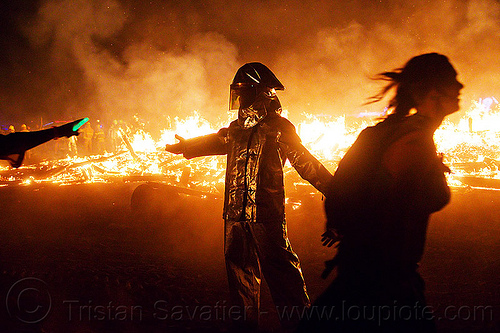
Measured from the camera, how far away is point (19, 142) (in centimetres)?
270

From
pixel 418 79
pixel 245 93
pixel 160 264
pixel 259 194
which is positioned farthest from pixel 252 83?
pixel 160 264

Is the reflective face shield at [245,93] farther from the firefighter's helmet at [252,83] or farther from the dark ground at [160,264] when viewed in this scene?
the dark ground at [160,264]

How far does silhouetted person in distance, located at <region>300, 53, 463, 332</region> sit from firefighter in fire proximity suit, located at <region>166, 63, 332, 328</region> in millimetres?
939

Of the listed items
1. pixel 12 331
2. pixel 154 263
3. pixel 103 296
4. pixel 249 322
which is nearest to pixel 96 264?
pixel 154 263

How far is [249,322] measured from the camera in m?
2.62

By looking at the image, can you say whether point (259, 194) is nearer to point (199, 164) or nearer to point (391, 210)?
point (391, 210)

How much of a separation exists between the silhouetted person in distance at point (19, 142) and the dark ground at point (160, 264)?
144 centimetres

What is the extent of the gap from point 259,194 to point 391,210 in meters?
1.27

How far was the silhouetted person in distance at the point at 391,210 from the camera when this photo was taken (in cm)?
159

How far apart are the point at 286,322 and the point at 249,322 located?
12.6 inches

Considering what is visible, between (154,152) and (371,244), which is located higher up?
(154,152)

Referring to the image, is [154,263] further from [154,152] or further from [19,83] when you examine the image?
[19,83]

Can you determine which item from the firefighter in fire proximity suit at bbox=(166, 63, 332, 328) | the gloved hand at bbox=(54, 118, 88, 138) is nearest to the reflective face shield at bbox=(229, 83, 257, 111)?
the firefighter in fire proximity suit at bbox=(166, 63, 332, 328)

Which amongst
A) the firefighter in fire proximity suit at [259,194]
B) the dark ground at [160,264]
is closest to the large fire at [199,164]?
the dark ground at [160,264]
